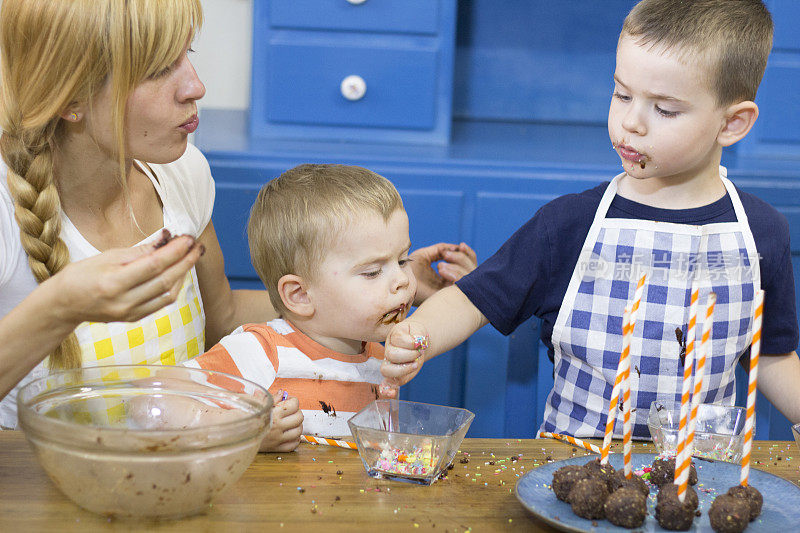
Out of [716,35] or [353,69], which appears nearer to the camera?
[716,35]

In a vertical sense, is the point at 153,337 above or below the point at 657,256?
below

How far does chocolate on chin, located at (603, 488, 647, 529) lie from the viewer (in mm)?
837

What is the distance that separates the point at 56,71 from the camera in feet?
3.82

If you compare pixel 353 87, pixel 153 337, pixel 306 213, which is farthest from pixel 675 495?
pixel 353 87

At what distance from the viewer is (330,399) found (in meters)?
1.32

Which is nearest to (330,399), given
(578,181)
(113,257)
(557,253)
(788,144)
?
(557,253)

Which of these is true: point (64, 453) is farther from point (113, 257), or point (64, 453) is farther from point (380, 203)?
point (380, 203)

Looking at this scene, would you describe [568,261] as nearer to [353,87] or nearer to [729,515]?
[729,515]

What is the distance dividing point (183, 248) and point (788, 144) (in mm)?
1907

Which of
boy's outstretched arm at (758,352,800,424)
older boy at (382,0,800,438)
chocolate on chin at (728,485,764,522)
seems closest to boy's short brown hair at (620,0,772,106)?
older boy at (382,0,800,438)

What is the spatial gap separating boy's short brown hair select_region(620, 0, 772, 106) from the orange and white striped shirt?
66 centimetres

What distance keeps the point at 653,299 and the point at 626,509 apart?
23.2 inches

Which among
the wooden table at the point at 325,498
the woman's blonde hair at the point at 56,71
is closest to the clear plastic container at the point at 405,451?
the wooden table at the point at 325,498

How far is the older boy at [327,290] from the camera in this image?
1.29 metres
